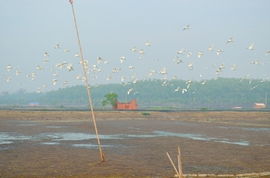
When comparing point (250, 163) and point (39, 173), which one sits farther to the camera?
point (250, 163)

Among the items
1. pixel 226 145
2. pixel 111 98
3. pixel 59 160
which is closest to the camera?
pixel 59 160

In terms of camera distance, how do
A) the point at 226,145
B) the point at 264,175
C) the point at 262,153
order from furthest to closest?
the point at 226,145 → the point at 262,153 → the point at 264,175

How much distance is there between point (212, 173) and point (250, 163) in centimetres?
534

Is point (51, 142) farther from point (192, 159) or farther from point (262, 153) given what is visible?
point (262, 153)

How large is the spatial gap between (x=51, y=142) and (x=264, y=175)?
21691mm

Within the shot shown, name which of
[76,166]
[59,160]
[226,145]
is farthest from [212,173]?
[226,145]

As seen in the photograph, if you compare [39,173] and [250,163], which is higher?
[39,173]

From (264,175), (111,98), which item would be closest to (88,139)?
(264,175)

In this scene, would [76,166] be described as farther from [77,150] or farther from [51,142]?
[51,142]

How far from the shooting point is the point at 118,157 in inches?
1182

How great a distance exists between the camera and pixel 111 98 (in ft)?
447

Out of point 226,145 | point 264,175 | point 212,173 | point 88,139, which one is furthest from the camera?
point 88,139

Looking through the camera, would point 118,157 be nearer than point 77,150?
Yes

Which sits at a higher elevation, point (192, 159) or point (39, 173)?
point (39, 173)
